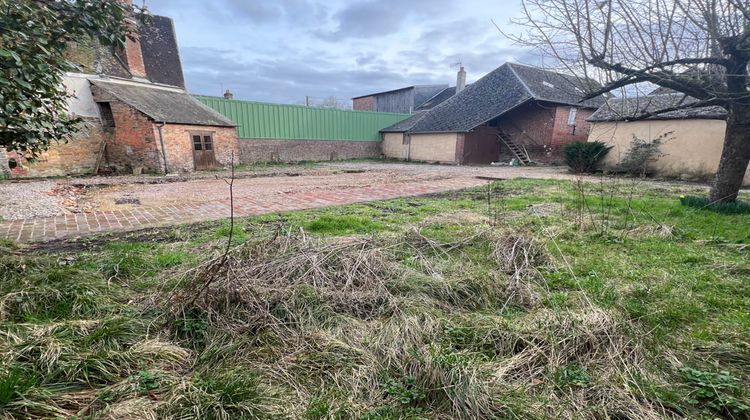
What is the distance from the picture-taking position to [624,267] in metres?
3.55

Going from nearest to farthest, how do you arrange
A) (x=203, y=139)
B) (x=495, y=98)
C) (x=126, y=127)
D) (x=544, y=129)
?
1. (x=126, y=127)
2. (x=203, y=139)
3. (x=544, y=129)
4. (x=495, y=98)

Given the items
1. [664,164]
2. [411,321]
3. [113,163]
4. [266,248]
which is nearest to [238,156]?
[113,163]

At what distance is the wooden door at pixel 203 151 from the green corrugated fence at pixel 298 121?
3.11 meters

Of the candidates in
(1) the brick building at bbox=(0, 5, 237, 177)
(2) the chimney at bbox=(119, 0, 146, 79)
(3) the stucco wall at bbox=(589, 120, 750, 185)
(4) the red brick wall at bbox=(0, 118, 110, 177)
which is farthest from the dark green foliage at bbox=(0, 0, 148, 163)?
(2) the chimney at bbox=(119, 0, 146, 79)

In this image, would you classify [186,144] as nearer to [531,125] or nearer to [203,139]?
[203,139]

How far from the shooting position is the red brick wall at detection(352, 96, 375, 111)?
37.1 m

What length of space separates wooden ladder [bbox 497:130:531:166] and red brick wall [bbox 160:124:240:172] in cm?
1664

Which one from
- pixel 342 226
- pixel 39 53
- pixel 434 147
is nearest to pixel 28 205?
pixel 39 53

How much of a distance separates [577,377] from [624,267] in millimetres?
2238

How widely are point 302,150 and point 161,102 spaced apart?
904cm

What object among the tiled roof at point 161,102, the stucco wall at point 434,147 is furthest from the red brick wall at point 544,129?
the tiled roof at point 161,102

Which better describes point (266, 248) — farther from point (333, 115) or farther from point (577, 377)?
point (333, 115)

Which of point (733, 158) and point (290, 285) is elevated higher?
point (733, 158)

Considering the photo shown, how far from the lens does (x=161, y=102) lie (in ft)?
49.2
